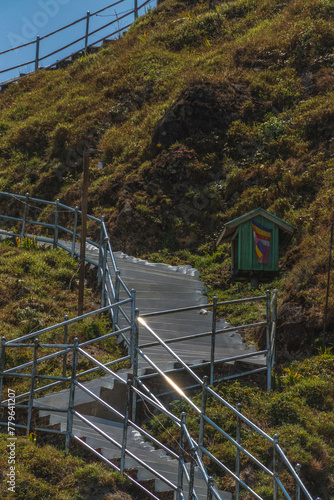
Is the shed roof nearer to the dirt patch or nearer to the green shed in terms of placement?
the green shed

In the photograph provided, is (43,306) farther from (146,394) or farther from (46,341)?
(146,394)

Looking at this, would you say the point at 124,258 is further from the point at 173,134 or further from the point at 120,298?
the point at 173,134

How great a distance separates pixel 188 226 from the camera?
17688 mm

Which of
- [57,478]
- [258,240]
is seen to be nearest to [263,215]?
[258,240]

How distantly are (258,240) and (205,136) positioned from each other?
741cm

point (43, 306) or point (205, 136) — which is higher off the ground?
point (205, 136)

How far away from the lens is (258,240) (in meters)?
13.2

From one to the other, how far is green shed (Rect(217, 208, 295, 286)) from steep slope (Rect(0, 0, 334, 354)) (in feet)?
1.97

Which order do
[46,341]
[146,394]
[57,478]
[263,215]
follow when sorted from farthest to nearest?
[263,215] → [46,341] → [146,394] → [57,478]

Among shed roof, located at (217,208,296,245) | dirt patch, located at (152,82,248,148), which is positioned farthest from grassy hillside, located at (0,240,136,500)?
dirt patch, located at (152,82,248,148)

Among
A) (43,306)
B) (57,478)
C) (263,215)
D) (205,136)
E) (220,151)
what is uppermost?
(205,136)

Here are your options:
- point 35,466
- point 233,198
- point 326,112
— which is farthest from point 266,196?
point 35,466

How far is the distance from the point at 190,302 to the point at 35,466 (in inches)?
212

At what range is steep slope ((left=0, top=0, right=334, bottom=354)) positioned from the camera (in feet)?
53.9
